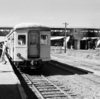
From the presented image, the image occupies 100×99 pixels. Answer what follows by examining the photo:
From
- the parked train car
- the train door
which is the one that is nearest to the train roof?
the parked train car

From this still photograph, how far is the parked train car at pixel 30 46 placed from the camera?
11.5 metres

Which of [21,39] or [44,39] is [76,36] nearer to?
[44,39]

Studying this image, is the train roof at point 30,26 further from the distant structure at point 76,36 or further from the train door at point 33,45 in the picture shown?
the distant structure at point 76,36

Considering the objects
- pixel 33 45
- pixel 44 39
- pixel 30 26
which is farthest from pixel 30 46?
pixel 30 26

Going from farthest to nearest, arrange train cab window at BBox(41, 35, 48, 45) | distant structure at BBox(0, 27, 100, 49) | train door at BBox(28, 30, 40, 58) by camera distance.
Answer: distant structure at BBox(0, 27, 100, 49)
train cab window at BBox(41, 35, 48, 45)
train door at BBox(28, 30, 40, 58)

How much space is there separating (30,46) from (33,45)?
7.1 inches

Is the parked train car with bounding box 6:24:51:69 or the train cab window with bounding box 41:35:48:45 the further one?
the train cab window with bounding box 41:35:48:45

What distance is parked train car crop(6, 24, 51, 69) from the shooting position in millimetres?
11492

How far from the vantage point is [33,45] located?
11.7m

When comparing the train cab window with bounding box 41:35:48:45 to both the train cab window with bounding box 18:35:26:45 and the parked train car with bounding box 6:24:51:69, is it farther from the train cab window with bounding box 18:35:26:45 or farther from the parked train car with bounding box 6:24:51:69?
the train cab window with bounding box 18:35:26:45

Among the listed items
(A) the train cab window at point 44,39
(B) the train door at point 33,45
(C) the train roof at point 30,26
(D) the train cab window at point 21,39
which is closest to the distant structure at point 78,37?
(A) the train cab window at point 44,39

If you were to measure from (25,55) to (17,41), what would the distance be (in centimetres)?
96

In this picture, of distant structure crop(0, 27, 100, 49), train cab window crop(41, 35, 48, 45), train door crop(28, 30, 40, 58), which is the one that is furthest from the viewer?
distant structure crop(0, 27, 100, 49)

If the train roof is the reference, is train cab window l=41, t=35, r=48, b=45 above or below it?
below
